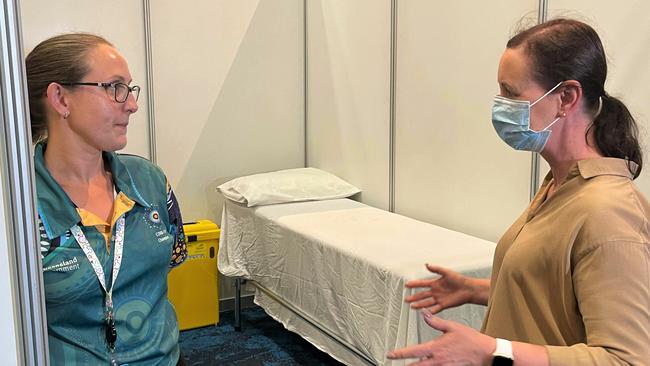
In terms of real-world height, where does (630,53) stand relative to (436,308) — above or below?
above

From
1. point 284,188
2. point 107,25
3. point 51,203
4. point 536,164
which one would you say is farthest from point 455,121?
point 107,25

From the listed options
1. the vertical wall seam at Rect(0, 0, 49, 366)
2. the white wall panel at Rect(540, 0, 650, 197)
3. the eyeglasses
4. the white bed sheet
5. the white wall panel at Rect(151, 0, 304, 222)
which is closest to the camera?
the vertical wall seam at Rect(0, 0, 49, 366)

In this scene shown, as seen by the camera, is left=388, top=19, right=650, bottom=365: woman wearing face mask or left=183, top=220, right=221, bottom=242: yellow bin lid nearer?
left=388, top=19, right=650, bottom=365: woman wearing face mask

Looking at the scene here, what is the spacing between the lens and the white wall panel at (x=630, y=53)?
1.88m

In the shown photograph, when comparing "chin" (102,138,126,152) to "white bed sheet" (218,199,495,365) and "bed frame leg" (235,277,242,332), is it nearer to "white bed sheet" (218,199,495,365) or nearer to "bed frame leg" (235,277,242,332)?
"white bed sheet" (218,199,495,365)

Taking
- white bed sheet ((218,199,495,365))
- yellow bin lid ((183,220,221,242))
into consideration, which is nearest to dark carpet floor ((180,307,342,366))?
white bed sheet ((218,199,495,365))

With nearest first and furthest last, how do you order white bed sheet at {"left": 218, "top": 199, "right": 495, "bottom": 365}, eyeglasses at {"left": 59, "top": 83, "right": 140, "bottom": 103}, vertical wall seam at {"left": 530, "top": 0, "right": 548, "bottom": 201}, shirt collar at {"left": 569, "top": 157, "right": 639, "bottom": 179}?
1. shirt collar at {"left": 569, "top": 157, "right": 639, "bottom": 179}
2. eyeglasses at {"left": 59, "top": 83, "right": 140, "bottom": 103}
3. white bed sheet at {"left": 218, "top": 199, "right": 495, "bottom": 365}
4. vertical wall seam at {"left": 530, "top": 0, "right": 548, "bottom": 201}

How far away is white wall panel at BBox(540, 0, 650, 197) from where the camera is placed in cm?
188

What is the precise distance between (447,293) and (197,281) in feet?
7.81

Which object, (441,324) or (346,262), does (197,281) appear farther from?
(441,324)

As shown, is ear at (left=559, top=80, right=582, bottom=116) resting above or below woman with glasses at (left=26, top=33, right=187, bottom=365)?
above

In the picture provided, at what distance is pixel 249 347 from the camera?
10.9 ft

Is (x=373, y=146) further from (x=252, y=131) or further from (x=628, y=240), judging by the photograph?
(x=628, y=240)

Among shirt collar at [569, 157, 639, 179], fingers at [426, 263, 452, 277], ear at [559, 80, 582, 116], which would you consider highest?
ear at [559, 80, 582, 116]
